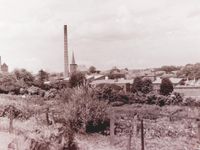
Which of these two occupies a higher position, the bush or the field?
the bush

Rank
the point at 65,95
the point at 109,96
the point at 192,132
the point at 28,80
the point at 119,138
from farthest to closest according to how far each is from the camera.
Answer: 1. the point at 28,80
2. the point at 109,96
3. the point at 65,95
4. the point at 192,132
5. the point at 119,138

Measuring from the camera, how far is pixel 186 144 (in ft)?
46.2

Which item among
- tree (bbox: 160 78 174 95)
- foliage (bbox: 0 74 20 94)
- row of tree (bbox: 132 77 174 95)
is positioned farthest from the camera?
row of tree (bbox: 132 77 174 95)

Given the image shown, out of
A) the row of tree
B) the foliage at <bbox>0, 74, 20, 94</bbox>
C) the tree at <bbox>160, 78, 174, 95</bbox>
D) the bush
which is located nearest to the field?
the bush

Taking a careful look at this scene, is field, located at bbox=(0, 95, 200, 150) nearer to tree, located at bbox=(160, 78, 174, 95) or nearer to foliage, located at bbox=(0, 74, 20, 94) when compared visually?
foliage, located at bbox=(0, 74, 20, 94)

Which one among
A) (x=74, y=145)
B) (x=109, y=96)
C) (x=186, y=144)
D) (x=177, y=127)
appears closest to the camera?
(x=74, y=145)

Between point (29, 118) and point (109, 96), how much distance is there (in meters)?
15.8

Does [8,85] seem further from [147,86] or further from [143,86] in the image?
[147,86]

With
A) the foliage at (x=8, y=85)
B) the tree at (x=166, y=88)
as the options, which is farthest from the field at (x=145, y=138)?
the tree at (x=166, y=88)

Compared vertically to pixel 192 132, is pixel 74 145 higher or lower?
higher

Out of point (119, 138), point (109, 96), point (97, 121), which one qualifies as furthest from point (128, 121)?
point (109, 96)

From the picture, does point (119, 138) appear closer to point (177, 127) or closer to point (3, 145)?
point (177, 127)

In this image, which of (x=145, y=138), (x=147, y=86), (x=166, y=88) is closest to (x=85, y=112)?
(x=145, y=138)

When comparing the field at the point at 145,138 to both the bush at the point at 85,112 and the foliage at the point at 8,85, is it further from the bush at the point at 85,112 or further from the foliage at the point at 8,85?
the foliage at the point at 8,85
